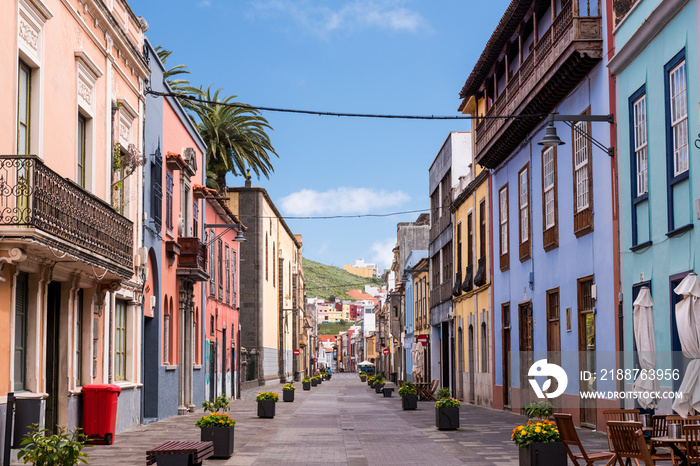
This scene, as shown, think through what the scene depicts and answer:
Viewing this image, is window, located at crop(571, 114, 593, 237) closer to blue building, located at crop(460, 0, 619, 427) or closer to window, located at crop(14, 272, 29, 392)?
blue building, located at crop(460, 0, 619, 427)

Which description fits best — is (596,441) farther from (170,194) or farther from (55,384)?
(170,194)

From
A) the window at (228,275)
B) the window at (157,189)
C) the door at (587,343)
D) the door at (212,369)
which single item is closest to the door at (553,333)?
the door at (587,343)

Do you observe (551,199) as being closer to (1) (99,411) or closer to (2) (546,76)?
(2) (546,76)

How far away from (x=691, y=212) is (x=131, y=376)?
13.4m

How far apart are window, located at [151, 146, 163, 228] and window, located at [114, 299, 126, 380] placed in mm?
3061

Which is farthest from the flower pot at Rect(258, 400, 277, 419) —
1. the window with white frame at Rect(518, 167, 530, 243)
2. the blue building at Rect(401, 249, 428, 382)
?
the blue building at Rect(401, 249, 428, 382)

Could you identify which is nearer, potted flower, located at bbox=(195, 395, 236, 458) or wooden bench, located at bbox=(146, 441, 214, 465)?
wooden bench, located at bbox=(146, 441, 214, 465)

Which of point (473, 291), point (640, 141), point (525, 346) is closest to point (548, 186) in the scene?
point (525, 346)

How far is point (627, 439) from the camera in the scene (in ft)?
35.5

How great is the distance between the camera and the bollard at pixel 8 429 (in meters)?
13.1

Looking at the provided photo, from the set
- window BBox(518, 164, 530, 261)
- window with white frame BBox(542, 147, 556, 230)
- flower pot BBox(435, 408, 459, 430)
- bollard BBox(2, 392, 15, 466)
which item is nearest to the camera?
bollard BBox(2, 392, 15, 466)

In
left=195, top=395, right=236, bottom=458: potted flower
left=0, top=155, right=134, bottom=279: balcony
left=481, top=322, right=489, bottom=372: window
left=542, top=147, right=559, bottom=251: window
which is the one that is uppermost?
left=542, top=147, right=559, bottom=251: window

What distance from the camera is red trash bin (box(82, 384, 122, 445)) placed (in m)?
17.8

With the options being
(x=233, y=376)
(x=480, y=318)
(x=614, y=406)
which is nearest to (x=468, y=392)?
(x=480, y=318)
